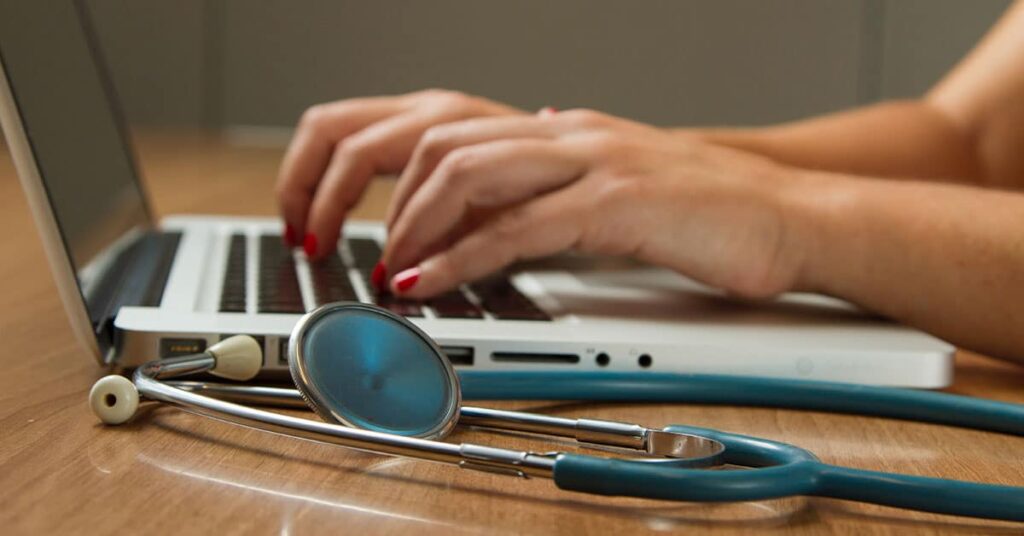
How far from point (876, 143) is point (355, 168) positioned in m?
0.54

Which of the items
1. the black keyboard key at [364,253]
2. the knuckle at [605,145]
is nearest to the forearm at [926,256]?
the knuckle at [605,145]

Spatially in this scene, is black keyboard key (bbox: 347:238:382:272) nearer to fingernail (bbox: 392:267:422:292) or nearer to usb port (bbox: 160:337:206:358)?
fingernail (bbox: 392:267:422:292)

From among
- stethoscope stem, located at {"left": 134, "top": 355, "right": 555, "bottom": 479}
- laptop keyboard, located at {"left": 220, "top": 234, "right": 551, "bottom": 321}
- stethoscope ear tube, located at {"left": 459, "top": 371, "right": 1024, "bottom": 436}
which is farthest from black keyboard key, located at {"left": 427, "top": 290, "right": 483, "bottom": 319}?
stethoscope stem, located at {"left": 134, "top": 355, "right": 555, "bottom": 479}

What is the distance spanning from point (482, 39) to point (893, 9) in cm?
107

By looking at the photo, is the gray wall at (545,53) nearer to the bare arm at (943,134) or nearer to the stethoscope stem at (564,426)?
the bare arm at (943,134)

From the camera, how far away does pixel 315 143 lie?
0.93 meters

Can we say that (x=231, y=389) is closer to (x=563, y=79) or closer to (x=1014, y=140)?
(x=1014, y=140)

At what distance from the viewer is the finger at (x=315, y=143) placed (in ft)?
3.05

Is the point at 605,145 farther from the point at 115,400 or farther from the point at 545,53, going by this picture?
the point at 545,53

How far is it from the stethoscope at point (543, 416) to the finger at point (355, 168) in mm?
359

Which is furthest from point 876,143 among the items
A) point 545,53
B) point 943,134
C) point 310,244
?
point 545,53

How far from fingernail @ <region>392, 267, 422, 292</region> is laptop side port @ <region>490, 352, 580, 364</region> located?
149 mm

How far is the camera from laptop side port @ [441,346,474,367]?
56cm

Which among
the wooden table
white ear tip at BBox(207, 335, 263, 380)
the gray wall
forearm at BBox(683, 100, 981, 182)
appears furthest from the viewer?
the gray wall
